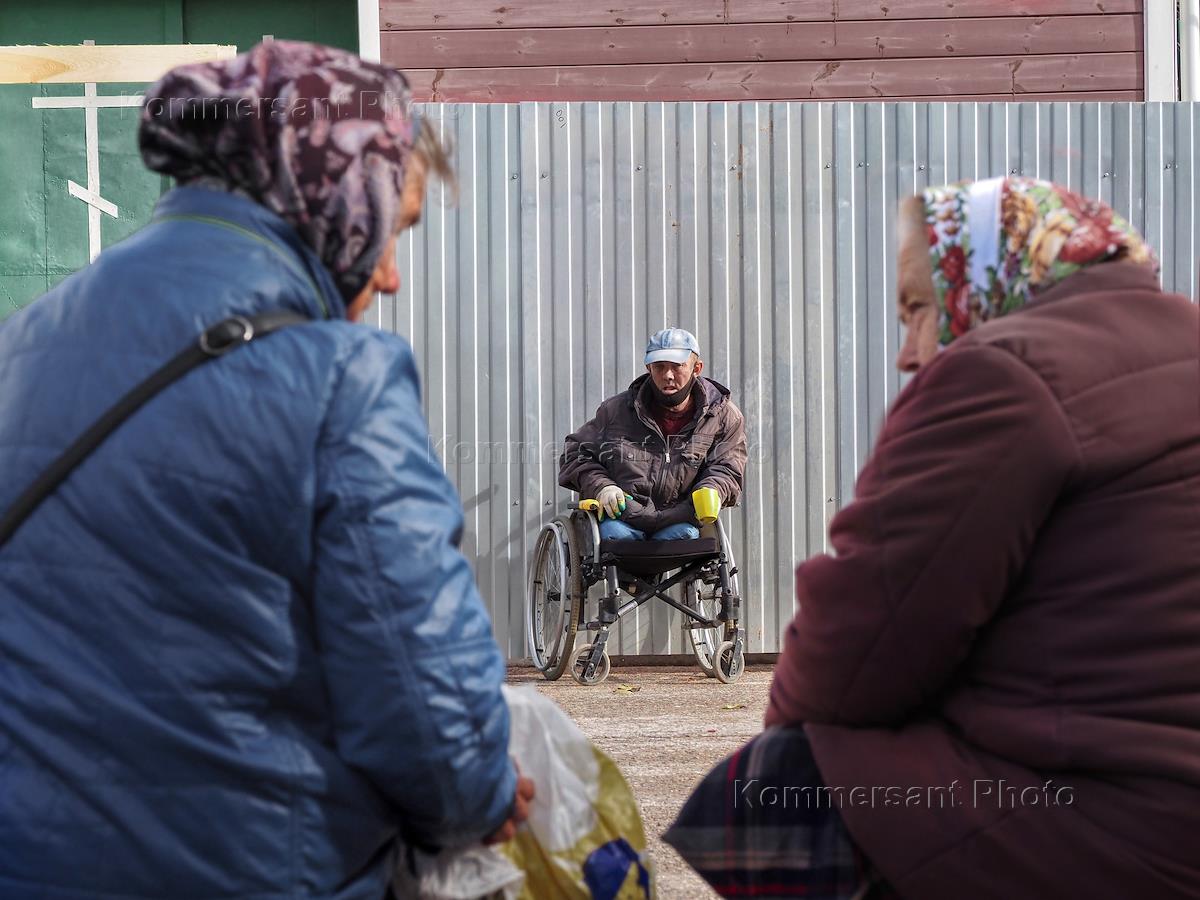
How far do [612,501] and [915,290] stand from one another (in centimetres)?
574

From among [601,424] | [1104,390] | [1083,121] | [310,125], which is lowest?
[601,424]

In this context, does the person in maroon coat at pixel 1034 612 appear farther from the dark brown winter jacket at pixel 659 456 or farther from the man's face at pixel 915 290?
the dark brown winter jacket at pixel 659 456

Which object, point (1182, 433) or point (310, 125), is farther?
point (1182, 433)

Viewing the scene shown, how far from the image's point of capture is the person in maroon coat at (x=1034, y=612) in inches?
73.4

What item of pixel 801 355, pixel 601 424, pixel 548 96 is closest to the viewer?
pixel 601 424

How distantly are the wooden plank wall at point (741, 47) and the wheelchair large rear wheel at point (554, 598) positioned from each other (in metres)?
3.02

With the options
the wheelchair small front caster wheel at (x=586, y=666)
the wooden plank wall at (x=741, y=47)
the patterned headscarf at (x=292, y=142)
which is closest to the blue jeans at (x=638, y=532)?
the wheelchair small front caster wheel at (x=586, y=666)

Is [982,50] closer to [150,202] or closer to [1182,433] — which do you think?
[150,202]

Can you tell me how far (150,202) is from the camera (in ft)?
29.3

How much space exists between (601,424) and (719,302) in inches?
47.7

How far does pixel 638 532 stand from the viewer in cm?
816

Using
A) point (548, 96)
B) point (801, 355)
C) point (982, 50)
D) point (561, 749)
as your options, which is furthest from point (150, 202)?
point (561, 749)

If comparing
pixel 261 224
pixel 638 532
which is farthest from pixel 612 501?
pixel 261 224

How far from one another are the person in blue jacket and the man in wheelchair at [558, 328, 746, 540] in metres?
6.44
